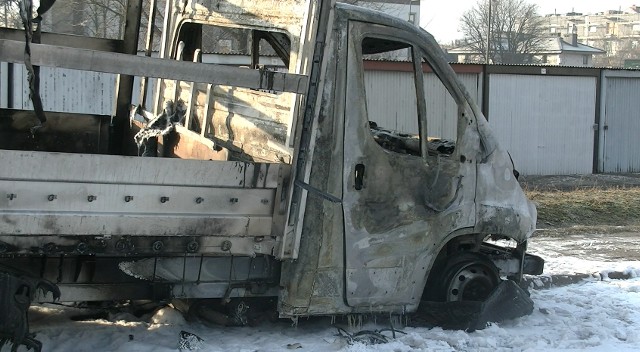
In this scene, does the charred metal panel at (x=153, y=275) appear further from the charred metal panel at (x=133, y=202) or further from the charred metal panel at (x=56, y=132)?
the charred metal panel at (x=56, y=132)

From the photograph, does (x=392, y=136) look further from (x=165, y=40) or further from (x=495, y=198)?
(x=165, y=40)

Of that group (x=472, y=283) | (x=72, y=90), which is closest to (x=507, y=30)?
(x=72, y=90)

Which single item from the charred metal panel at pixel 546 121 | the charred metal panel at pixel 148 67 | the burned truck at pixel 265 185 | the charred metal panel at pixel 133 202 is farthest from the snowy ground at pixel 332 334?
the charred metal panel at pixel 546 121

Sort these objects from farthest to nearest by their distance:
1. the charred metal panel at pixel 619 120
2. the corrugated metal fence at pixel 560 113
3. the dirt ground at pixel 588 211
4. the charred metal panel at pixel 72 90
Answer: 1. the charred metal panel at pixel 619 120
2. the corrugated metal fence at pixel 560 113
3. the charred metal panel at pixel 72 90
4. the dirt ground at pixel 588 211

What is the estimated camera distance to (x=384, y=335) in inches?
199

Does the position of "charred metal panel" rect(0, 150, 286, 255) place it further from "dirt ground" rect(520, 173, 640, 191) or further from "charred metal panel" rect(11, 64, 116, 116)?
"dirt ground" rect(520, 173, 640, 191)

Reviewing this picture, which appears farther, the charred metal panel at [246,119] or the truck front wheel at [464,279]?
the truck front wheel at [464,279]

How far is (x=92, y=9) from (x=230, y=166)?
54.8 ft

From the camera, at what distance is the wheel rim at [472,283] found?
538 centimetres

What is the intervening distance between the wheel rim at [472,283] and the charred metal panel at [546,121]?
Result: 14296mm

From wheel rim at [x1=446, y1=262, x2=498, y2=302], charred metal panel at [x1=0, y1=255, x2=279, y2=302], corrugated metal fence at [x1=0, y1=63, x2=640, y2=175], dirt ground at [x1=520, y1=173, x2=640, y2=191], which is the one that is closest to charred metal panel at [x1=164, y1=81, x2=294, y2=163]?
charred metal panel at [x1=0, y1=255, x2=279, y2=302]

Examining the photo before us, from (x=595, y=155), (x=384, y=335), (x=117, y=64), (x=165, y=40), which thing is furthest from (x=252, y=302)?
(x=595, y=155)

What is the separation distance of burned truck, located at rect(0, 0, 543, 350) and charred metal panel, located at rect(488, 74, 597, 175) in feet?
46.2

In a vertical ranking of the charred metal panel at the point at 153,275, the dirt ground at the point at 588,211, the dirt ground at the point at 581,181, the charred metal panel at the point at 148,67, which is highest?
the dirt ground at the point at 581,181
